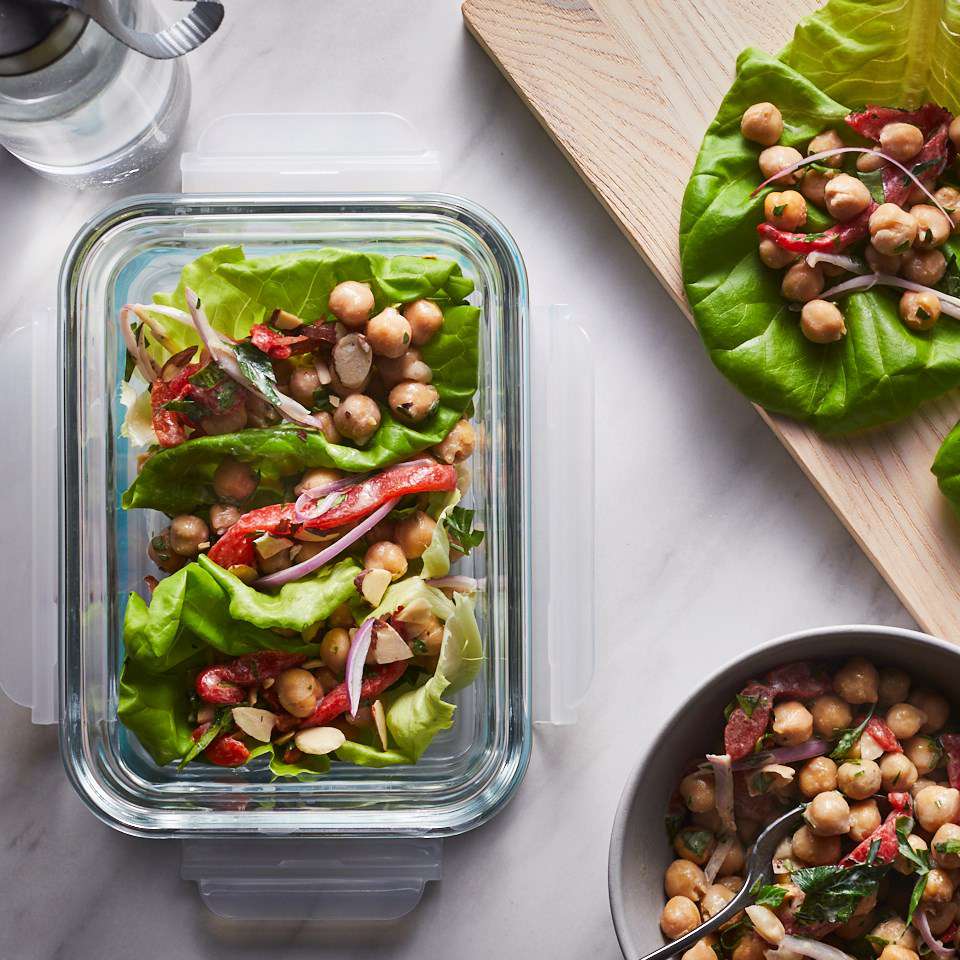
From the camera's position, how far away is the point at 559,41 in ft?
4.11

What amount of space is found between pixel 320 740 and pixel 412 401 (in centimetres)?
38

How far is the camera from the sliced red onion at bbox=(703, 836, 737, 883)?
116cm

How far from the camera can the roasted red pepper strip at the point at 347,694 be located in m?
1.15

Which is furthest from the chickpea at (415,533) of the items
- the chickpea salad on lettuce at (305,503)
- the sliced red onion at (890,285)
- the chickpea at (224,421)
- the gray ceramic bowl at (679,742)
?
the sliced red onion at (890,285)

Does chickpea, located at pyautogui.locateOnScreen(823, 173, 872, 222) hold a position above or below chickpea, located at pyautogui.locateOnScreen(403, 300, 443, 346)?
above

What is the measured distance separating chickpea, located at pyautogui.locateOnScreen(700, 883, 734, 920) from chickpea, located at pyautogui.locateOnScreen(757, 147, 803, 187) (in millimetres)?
794

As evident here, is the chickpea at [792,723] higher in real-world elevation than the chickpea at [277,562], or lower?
lower

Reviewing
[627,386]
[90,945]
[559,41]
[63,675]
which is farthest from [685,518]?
[90,945]

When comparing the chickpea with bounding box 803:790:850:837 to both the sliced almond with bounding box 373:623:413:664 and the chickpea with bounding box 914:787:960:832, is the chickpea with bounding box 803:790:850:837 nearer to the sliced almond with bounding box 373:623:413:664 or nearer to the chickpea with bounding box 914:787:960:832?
the chickpea with bounding box 914:787:960:832

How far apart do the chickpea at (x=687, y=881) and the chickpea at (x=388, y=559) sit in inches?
17.4

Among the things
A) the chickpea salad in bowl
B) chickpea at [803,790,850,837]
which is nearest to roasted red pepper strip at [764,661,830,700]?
the chickpea salad in bowl

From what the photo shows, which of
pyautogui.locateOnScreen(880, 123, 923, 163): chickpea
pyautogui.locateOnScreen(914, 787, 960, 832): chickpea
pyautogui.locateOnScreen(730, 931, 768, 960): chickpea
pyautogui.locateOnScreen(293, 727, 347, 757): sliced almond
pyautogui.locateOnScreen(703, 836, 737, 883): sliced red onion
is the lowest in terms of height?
pyautogui.locateOnScreen(730, 931, 768, 960): chickpea

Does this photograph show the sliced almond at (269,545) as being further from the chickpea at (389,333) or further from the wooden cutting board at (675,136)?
the wooden cutting board at (675,136)

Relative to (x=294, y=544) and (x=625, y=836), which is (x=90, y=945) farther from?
(x=625, y=836)
